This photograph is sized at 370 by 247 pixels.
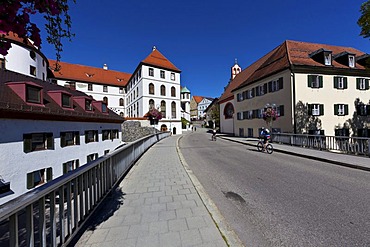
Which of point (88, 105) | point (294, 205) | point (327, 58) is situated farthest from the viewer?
point (327, 58)

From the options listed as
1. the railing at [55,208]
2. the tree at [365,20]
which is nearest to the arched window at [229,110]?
the tree at [365,20]

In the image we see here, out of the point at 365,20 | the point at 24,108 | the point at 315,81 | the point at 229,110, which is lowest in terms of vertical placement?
the point at 24,108

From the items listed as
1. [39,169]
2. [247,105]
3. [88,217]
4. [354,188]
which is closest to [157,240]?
[88,217]

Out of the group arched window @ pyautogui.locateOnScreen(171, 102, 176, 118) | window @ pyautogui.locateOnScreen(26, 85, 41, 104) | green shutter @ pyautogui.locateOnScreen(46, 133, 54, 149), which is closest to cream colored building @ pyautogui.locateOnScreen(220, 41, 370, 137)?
green shutter @ pyautogui.locateOnScreen(46, 133, 54, 149)

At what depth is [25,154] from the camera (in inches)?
412

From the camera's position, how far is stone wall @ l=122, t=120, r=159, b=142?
32500 millimetres

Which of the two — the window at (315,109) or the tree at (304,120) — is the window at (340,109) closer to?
the window at (315,109)

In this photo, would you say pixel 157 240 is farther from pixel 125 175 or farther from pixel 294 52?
pixel 294 52

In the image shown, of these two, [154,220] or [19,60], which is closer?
[154,220]

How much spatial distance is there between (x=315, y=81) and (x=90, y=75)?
183 feet

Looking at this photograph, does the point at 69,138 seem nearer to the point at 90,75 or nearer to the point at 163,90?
the point at 163,90

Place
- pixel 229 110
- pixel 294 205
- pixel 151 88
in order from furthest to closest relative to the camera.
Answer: pixel 151 88
pixel 229 110
pixel 294 205

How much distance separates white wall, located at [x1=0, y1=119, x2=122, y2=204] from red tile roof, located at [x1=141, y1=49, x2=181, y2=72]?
29884mm

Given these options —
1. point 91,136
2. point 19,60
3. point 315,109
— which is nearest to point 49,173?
point 91,136
